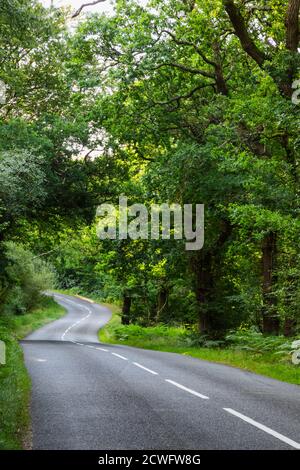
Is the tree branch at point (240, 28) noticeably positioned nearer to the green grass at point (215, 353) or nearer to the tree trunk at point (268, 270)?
the tree trunk at point (268, 270)

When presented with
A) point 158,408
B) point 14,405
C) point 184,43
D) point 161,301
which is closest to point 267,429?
point 158,408

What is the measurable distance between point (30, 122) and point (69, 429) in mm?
18738

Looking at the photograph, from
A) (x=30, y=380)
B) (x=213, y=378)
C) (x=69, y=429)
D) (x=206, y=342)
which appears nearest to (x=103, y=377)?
(x=30, y=380)

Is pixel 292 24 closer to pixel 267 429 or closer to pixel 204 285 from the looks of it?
pixel 267 429

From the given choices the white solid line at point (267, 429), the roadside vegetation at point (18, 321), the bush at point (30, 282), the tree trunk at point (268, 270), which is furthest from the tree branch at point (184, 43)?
the bush at point (30, 282)

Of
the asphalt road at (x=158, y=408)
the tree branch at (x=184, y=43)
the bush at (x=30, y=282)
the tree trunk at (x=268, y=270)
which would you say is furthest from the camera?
the bush at (x=30, y=282)

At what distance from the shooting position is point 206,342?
2206 cm

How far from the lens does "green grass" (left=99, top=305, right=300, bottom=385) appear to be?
Answer: 14.0 m

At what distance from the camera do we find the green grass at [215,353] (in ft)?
46.1

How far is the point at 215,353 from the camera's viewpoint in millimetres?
18969

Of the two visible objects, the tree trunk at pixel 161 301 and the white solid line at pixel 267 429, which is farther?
the tree trunk at pixel 161 301

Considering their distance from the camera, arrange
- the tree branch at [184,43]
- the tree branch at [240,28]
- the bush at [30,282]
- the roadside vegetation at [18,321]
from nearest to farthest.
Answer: the roadside vegetation at [18,321] → the tree branch at [240,28] → the tree branch at [184,43] → the bush at [30,282]

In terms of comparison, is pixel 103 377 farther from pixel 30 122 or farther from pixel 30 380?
pixel 30 122

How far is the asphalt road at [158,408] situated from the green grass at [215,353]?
2.57 feet
